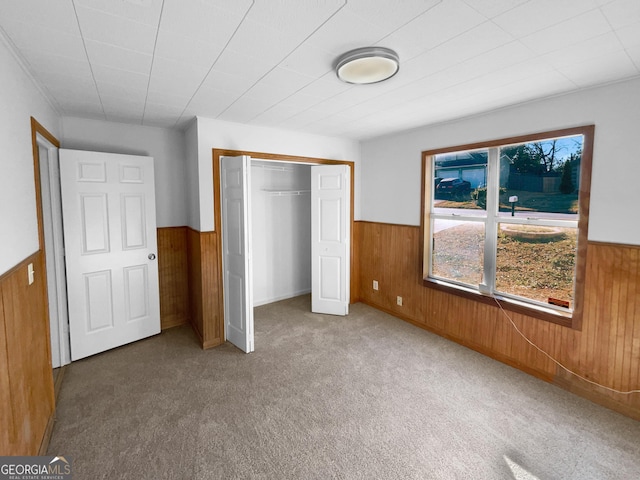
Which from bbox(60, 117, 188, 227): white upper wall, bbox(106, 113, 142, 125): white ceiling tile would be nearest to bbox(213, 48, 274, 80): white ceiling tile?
bbox(106, 113, 142, 125): white ceiling tile

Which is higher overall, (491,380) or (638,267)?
(638,267)

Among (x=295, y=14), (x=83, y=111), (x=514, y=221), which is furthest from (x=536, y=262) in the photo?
(x=83, y=111)

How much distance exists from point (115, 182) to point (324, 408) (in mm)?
3005

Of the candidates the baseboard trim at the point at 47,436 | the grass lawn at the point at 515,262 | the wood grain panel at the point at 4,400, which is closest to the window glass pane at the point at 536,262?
the grass lawn at the point at 515,262

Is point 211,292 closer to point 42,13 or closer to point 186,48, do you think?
point 186,48

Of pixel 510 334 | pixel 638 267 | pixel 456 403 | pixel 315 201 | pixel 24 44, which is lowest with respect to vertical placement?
pixel 456 403

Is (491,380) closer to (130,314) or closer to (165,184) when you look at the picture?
(130,314)

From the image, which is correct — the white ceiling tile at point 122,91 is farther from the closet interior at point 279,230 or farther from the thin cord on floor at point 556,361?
the thin cord on floor at point 556,361

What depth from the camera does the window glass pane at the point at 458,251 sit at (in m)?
3.27

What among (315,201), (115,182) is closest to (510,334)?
(315,201)

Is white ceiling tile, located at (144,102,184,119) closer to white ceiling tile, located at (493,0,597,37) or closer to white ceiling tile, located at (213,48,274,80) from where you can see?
white ceiling tile, located at (213,48,274,80)

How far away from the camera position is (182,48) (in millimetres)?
1720

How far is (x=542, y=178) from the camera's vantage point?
274 centimetres

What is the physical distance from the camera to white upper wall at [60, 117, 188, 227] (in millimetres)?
3189
